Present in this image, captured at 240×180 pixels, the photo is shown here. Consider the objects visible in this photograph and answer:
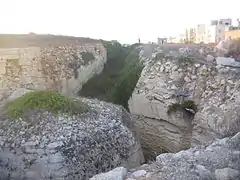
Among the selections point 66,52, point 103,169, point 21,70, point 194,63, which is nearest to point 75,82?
point 66,52

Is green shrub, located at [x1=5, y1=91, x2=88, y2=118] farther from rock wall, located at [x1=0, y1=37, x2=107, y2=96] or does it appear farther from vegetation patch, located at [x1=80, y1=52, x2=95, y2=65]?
vegetation patch, located at [x1=80, y1=52, x2=95, y2=65]

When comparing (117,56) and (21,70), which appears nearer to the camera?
(21,70)

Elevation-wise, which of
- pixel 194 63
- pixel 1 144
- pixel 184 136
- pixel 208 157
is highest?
pixel 194 63

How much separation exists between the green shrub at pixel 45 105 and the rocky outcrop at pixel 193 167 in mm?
3805

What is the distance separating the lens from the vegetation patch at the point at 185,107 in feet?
33.9

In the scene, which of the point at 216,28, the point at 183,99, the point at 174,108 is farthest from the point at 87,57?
the point at 216,28

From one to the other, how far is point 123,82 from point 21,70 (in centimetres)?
404

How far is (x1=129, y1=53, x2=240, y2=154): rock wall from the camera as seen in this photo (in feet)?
29.9

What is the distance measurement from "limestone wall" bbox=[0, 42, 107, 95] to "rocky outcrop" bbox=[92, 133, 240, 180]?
9549mm

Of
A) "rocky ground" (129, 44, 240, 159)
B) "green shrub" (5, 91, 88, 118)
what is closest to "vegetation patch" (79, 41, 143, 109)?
"rocky ground" (129, 44, 240, 159)

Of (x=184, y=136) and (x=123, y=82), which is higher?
(x=123, y=82)

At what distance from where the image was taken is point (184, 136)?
1046 centimetres

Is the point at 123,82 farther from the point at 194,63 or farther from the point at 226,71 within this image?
the point at 226,71

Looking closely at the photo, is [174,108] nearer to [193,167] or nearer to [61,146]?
[61,146]
